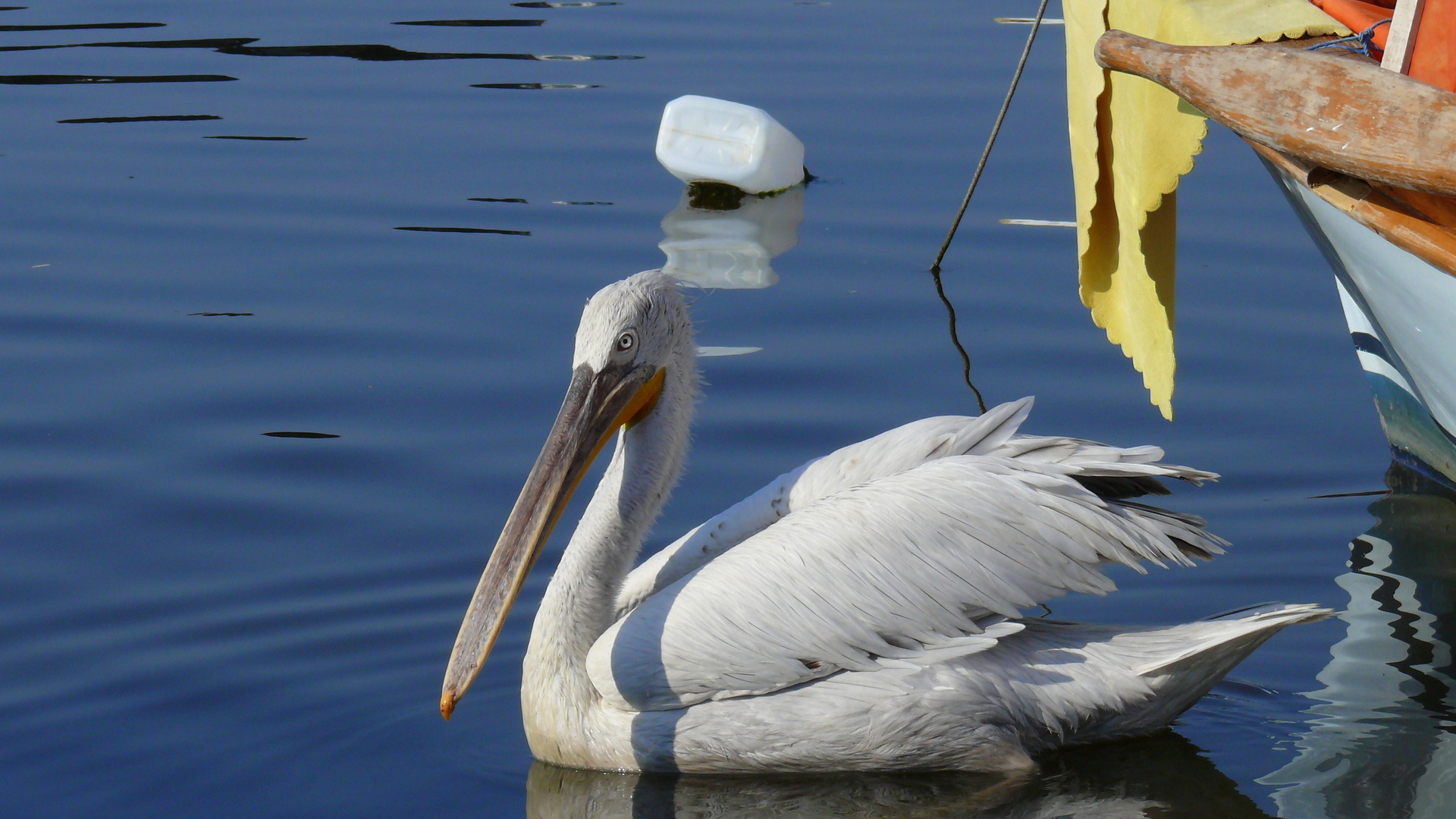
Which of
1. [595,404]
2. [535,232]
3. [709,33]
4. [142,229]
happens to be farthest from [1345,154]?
[709,33]

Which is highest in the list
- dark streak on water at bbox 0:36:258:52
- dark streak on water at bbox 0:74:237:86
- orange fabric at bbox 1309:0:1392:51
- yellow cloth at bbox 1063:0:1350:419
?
orange fabric at bbox 1309:0:1392:51

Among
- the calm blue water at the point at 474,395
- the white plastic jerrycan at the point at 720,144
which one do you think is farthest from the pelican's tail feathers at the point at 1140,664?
the white plastic jerrycan at the point at 720,144

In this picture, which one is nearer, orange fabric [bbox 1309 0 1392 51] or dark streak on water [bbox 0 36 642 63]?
orange fabric [bbox 1309 0 1392 51]

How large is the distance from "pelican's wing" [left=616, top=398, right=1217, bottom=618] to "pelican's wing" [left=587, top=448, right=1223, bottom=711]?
0.25 feet

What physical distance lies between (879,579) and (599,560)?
58cm

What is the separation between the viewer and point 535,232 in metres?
6.69

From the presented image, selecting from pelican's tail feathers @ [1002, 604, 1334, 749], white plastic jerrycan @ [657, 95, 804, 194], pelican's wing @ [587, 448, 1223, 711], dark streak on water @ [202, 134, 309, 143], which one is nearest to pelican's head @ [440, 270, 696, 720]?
pelican's wing @ [587, 448, 1223, 711]

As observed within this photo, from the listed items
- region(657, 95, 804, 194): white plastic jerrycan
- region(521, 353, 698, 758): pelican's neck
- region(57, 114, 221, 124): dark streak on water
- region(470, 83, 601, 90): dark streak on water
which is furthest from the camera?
region(470, 83, 601, 90): dark streak on water

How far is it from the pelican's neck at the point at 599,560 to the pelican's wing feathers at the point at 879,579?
7 centimetres

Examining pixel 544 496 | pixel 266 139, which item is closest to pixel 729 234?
pixel 266 139

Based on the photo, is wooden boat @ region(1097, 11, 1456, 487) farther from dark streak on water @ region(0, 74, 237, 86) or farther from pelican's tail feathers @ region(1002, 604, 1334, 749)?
dark streak on water @ region(0, 74, 237, 86)

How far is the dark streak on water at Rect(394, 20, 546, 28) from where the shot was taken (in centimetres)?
1005

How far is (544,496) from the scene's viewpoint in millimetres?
3465

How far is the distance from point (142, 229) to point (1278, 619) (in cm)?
470
